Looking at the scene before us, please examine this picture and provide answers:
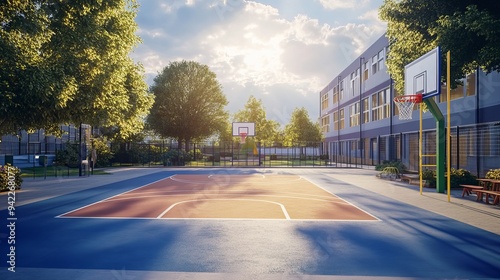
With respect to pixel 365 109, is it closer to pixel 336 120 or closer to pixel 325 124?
pixel 336 120

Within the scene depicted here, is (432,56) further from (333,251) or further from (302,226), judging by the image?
(333,251)

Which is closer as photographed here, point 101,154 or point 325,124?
point 101,154

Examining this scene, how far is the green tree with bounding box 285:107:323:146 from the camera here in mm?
66188

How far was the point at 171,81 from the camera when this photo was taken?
159 feet

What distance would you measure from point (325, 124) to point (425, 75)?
47.9 metres

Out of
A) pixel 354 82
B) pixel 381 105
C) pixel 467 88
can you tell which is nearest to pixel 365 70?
pixel 354 82

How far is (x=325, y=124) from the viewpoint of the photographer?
6231 centimetres

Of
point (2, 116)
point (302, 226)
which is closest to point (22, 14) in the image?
point (2, 116)

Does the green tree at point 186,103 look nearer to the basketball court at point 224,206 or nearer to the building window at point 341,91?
the building window at point 341,91

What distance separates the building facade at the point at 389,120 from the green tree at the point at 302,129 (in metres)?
2.87

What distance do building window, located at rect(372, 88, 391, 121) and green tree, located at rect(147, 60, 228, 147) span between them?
67.4ft

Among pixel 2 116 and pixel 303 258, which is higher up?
pixel 2 116

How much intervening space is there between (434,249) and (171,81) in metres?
44.3

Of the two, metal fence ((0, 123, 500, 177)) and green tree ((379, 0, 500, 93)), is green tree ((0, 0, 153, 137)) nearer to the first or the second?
green tree ((379, 0, 500, 93))
